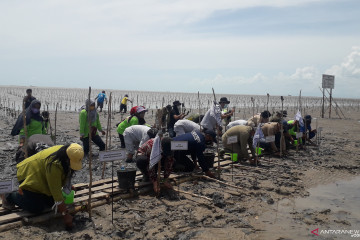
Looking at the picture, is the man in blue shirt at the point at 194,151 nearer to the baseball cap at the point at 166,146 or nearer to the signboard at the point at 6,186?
the baseball cap at the point at 166,146

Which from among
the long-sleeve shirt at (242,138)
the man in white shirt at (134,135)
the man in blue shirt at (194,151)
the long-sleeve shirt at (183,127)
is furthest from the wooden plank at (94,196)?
the long-sleeve shirt at (242,138)

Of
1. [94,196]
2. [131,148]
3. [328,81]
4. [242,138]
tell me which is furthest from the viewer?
[328,81]

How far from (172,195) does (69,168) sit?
6.60 ft

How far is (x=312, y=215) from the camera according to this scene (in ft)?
16.3

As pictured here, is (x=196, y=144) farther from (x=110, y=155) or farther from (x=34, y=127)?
(x=34, y=127)

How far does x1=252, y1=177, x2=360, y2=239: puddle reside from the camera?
434cm

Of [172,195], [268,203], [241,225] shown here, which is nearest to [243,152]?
[268,203]

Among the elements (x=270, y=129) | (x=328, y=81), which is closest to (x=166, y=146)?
(x=270, y=129)

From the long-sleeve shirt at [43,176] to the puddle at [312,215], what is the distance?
2.60 meters

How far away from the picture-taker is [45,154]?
13.0 ft

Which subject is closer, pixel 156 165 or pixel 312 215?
pixel 312 215

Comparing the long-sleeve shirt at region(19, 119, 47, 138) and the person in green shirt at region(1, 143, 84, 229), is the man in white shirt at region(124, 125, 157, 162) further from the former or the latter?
the person in green shirt at region(1, 143, 84, 229)

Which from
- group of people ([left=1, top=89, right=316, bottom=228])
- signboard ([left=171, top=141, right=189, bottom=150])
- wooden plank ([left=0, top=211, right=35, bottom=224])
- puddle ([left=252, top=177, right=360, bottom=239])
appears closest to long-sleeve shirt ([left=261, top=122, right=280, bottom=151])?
group of people ([left=1, top=89, right=316, bottom=228])

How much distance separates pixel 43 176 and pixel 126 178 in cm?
157
